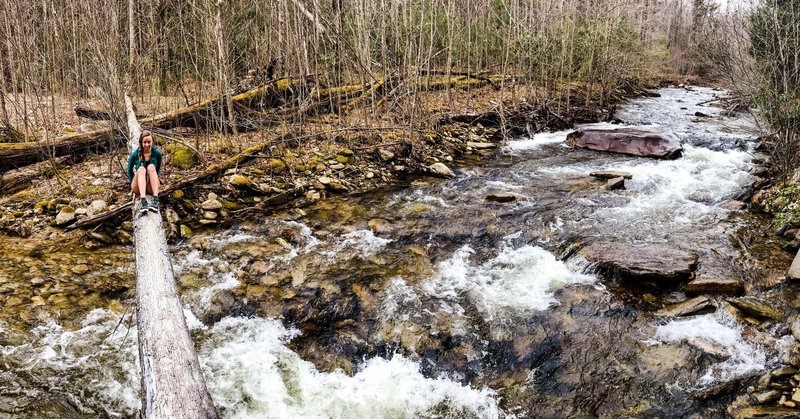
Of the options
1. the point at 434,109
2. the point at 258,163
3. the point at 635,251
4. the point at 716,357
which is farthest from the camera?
the point at 434,109

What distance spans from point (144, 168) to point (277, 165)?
363 cm

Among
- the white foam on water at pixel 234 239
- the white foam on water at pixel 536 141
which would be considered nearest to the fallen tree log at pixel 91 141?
the white foam on water at pixel 234 239

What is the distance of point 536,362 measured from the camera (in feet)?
14.8

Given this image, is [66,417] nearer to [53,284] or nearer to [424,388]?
[53,284]

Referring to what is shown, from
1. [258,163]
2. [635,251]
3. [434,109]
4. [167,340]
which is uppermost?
[434,109]

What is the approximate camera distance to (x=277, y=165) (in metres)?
9.28

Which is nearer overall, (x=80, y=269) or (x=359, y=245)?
(x=80, y=269)

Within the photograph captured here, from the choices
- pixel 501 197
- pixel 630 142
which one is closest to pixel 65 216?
pixel 501 197

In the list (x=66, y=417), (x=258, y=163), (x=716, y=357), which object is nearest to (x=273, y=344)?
(x=66, y=417)

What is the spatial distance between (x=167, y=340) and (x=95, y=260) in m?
3.92

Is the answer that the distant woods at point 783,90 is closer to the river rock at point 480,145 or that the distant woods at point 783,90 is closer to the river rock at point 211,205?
the river rock at point 480,145

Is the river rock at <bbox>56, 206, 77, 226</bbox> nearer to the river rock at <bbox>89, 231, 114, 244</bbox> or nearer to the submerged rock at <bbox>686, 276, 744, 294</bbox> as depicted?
the river rock at <bbox>89, 231, 114, 244</bbox>

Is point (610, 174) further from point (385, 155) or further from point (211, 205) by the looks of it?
point (211, 205)

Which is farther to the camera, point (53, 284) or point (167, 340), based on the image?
point (53, 284)
